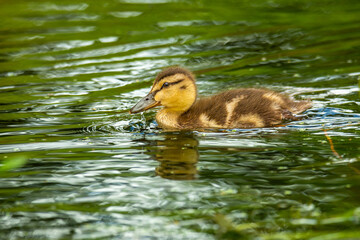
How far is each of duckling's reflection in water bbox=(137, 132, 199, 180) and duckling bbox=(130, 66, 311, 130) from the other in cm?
27

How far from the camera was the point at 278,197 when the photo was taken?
12.0 feet

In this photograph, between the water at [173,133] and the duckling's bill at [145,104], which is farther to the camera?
the duckling's bill at [145,104]

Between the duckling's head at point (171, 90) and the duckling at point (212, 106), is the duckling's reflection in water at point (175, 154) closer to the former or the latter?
the duckling at point (212, 106)

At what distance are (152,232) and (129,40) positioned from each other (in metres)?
5.94

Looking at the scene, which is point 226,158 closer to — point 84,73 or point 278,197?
point 278,197

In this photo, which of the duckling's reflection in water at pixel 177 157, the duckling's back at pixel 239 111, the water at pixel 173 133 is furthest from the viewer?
the duckling's back at pixel 239 111

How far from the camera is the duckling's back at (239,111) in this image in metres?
5.42

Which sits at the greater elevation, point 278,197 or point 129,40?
point 129,40

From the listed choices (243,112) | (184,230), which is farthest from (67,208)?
(243,112)

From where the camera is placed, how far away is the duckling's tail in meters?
5.65

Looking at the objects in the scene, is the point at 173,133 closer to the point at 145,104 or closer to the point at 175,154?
the point at 145,104


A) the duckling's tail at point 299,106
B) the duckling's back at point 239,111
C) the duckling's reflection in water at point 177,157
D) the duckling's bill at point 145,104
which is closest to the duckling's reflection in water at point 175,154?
the duckling's reflection in water at point 177,157

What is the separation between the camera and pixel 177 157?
4.57m

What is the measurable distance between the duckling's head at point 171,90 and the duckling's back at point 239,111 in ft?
0.48
